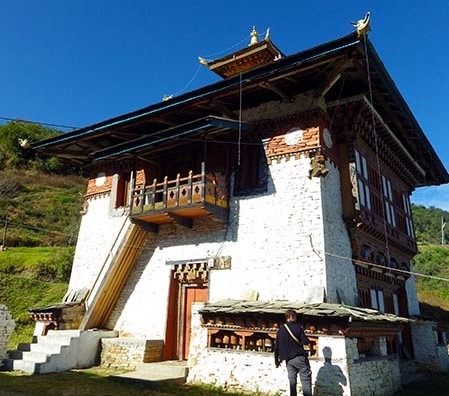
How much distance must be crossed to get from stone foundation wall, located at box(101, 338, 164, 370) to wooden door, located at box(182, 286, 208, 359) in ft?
2.35

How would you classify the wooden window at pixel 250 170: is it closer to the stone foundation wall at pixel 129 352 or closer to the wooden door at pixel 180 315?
the wooden door at pixel 180 315

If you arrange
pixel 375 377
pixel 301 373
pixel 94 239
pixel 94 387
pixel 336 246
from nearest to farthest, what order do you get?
pixel 301 373, pixel 375 377, pixel 94 387, pixel 336 246, pixel 94 239

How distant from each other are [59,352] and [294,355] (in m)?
7.25

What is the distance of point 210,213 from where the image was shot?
11.2m

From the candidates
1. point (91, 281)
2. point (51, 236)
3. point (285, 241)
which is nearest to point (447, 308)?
point (285, 241)

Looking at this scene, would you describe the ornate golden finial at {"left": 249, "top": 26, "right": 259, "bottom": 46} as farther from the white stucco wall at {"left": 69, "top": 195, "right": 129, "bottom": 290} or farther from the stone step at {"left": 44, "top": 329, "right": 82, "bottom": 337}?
the stone step at {"left": 44, "top": 329, "right": 82, "bottom": 337}

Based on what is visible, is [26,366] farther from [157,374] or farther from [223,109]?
[223,109]

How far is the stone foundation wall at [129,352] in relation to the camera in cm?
1127

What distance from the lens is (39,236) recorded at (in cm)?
2884

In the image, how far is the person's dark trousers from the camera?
7227mm

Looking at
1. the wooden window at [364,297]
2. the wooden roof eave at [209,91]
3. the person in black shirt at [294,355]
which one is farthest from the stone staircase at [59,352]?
the wooden window at [364,297]

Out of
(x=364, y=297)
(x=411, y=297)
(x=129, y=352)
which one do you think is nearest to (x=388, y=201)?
(x=364, y=297)

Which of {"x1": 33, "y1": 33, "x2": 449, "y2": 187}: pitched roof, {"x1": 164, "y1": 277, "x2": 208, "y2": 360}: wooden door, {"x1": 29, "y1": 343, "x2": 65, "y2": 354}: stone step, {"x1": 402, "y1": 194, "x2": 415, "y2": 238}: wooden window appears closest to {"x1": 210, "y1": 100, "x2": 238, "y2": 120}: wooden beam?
{"x1": 33, "y1": 33, "x2": 449, "y2": 187}: pitched roof

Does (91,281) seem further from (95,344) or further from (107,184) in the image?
(107,184)
